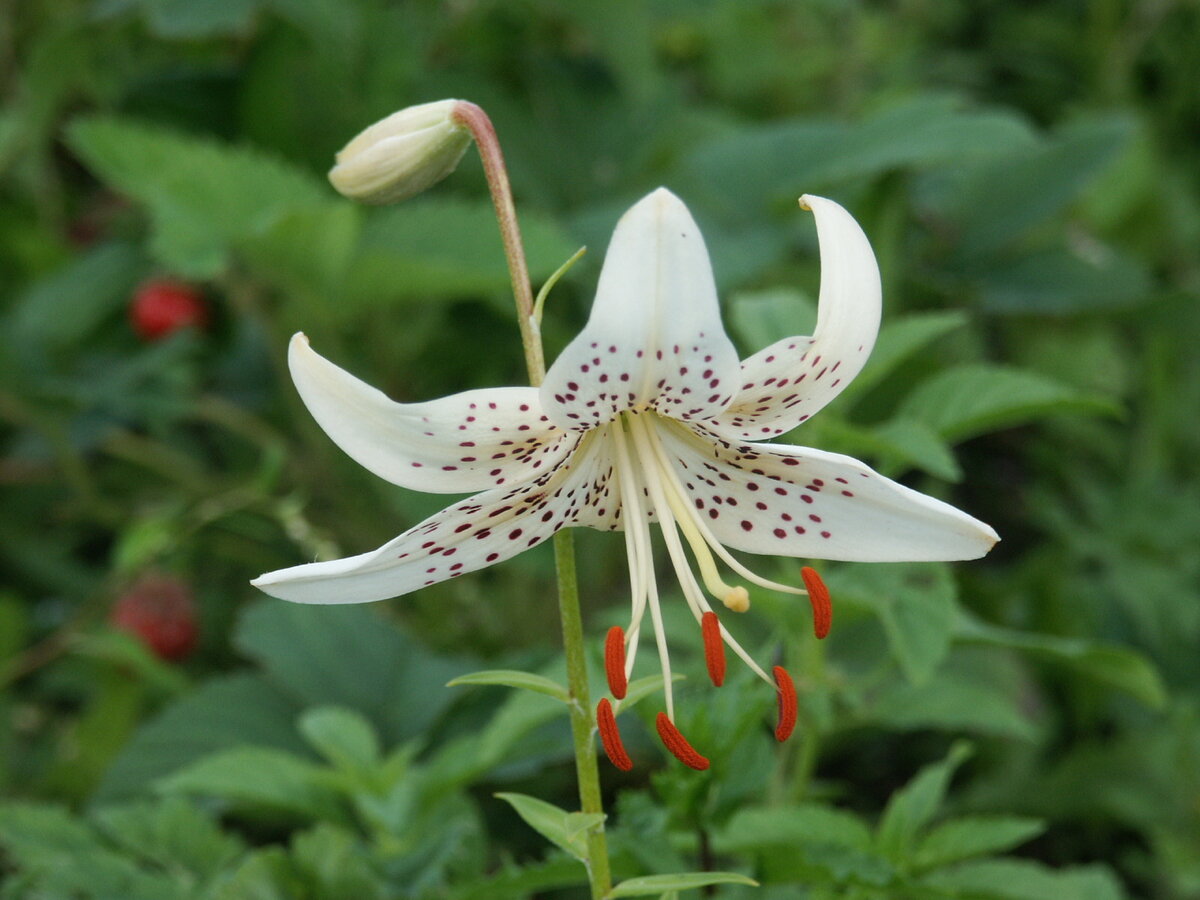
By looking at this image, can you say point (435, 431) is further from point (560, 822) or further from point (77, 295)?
point (77, 295)

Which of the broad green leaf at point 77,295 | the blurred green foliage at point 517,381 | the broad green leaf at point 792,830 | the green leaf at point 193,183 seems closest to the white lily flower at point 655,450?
the blurred green foliage at point 517,381

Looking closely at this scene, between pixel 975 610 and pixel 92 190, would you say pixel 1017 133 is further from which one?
pixel 92 190

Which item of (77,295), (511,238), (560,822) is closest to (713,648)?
(560,822)

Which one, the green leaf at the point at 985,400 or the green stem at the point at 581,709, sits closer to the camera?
the green stem at the point at 581,709

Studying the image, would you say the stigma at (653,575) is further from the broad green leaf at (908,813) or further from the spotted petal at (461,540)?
the broad green leaf at (908,813)

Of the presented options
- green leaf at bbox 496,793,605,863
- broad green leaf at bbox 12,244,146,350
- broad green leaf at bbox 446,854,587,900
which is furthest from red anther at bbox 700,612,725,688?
broad green leaf at bbox 12,244,146,350

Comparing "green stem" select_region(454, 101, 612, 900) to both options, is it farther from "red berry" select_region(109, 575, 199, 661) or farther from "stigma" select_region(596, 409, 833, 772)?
"red berry" select_region(109, 575, 199, 661)

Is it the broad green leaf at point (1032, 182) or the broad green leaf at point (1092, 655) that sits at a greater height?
the broad green leaf at point (1032, 182)

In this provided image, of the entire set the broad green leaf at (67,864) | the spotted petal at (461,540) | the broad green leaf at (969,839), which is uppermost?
the spotted petal at (461,540)
